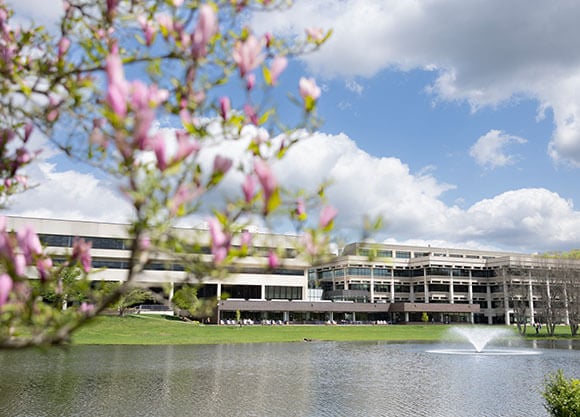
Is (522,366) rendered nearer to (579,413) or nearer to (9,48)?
(579,413)

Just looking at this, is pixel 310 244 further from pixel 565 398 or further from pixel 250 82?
pixel 565 398

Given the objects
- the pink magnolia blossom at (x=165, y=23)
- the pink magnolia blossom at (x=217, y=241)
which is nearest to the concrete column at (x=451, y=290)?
the pink magnolia blossom at (x=165, y=23)

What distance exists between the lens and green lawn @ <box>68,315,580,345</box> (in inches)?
2005

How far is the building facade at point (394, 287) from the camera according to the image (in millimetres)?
75312

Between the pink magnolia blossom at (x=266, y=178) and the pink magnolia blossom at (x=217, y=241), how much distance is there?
1.04 ft

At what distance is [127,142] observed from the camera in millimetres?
2533

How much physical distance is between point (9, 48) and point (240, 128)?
1945 millimetres

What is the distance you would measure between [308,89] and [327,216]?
2.40 feet

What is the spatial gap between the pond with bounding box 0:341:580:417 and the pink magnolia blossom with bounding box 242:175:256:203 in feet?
53.0

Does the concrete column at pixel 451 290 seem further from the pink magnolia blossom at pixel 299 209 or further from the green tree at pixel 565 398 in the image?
the pink magnolia blossom at pixel 299 209

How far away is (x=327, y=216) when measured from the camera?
3039 millimetres

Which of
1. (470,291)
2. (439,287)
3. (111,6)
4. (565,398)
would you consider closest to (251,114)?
(111,6)

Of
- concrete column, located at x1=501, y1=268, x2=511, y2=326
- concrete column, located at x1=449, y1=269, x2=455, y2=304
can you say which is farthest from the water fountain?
concrete column, located at x1=449, y1=269, x2=455, y2=304

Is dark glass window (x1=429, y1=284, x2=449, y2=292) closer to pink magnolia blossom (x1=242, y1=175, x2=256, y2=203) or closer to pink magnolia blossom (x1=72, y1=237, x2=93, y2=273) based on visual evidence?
pink magnolia blossom (x1=72, y1=237, x2=93, y2=273)
